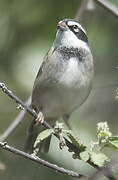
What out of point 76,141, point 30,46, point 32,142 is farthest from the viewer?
point 30,46

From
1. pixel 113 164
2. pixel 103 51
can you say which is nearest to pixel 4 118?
pixel 103 51

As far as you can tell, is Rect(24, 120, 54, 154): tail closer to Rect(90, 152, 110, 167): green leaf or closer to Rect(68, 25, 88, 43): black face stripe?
Rect(68, 25, 88, 43): black face stripe

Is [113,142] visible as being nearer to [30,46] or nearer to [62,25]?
[62,25]

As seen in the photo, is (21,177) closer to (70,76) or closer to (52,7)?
(70,76)

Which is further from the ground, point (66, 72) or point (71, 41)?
point (71, 41)

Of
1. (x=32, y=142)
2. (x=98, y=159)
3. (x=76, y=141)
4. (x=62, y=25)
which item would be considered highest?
(x=62, y=25)

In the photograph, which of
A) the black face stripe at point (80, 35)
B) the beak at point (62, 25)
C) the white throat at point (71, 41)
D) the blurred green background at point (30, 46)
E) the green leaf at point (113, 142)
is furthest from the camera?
the blurred green background at point (30, 46)

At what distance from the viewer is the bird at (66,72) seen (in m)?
4.47

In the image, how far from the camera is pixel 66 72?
4469 millimetres

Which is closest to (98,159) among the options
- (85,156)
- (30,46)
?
(85,156)

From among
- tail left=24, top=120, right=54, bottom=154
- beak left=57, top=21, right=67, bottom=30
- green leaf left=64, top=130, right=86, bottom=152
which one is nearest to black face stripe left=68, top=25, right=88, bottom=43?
beak left=57, top=21, right=67, bottom=30

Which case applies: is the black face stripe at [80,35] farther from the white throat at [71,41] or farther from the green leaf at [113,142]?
the green leaf at [113,142]

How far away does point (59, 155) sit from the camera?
4.36 meters

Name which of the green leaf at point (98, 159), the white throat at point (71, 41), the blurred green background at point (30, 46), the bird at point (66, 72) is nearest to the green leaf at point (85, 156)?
the green leaf at point (98, 159)
